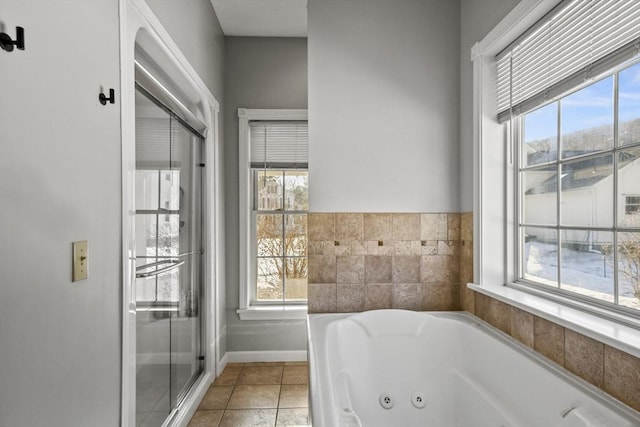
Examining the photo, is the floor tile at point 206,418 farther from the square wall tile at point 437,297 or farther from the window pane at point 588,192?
the window pane at point 588,192

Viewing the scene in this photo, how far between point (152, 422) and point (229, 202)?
5.70 feet

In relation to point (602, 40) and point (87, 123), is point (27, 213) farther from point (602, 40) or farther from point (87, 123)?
point (602, 40)

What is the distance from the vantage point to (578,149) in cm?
147

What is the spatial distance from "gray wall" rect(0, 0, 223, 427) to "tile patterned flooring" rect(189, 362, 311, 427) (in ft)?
3.67

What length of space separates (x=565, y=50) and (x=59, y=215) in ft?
6.00

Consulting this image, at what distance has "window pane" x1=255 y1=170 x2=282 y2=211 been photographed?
3.23 meters

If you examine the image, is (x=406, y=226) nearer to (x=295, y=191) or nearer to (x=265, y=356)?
(x=295, y=191)

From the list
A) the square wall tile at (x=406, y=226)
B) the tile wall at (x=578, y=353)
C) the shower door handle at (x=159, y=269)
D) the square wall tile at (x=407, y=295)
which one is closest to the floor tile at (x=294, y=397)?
the square wall tile at (x=407, y=295)

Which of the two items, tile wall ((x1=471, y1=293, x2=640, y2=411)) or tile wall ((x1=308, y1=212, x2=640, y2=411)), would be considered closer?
tile wall ((x1=471, y1=293, x2=640, y2=411))

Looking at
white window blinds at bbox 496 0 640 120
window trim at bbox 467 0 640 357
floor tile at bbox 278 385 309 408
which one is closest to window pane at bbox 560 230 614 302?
window trim at bbox 467 0 640 357

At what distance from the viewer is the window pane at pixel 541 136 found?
1.62m

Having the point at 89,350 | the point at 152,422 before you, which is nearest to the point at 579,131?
the point at 89,350

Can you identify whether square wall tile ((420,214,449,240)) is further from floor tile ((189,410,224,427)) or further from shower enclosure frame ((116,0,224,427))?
floor tile ((189,410,224,427))

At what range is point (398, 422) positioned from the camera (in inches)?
71.9
